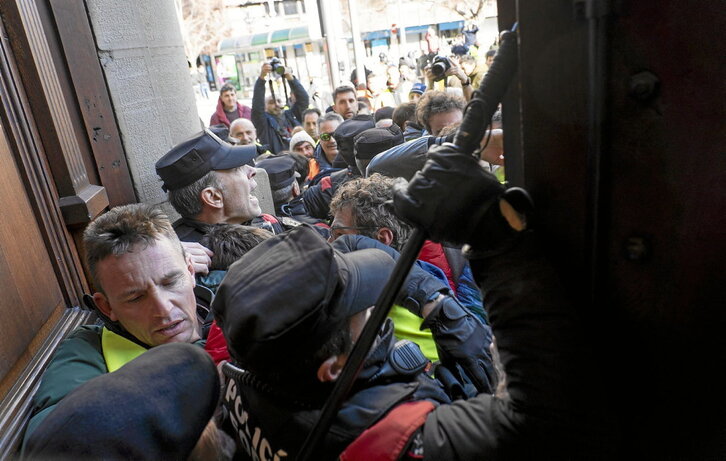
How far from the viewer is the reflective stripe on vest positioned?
1.76 metres

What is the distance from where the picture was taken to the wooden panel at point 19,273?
177 cm

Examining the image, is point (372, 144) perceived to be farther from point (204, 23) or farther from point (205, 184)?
point (204, 23)

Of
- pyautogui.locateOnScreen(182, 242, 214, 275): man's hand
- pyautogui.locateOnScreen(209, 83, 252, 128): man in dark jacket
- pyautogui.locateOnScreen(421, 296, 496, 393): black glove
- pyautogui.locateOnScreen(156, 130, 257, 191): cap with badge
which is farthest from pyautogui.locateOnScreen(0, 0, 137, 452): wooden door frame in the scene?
pyautogui.locateOnScreen(209, 83, 252, 128): man in dark jacket

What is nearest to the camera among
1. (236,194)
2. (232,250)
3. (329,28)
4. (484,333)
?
(484,333)

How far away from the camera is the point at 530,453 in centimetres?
95

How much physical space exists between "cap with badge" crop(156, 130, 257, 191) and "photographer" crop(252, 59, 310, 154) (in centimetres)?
445

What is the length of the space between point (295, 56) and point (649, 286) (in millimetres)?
28192

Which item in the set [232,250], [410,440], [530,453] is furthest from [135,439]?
[232,250]

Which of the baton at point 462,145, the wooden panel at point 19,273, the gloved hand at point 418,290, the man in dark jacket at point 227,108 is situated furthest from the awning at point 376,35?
the baton at point 462,145

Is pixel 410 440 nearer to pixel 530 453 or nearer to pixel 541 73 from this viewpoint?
pixel 530 453

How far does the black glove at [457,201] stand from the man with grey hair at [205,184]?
209 cm

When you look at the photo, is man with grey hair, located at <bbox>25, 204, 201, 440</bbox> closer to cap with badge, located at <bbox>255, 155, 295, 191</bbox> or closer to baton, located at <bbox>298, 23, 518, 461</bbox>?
baton, located at <bbox>298, 23, 518, 461</bbox>

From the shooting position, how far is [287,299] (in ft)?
3.56

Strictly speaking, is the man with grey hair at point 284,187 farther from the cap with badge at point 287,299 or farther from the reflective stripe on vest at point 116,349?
the cap with badge at point 287,299
